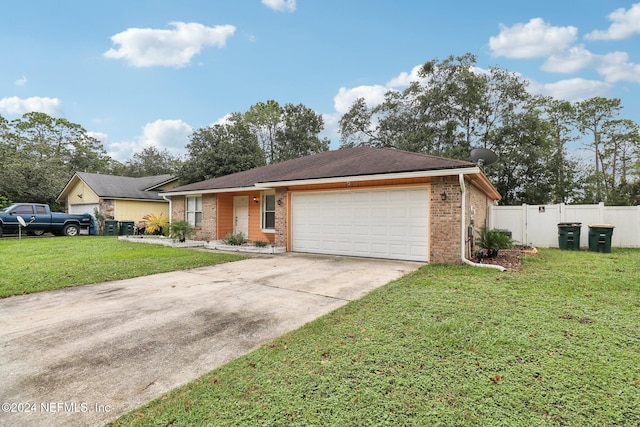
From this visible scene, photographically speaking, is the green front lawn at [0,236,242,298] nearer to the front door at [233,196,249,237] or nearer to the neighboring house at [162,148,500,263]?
the neighboring house at [162,148,500,263]

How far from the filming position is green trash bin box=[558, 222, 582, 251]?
11.3 metres

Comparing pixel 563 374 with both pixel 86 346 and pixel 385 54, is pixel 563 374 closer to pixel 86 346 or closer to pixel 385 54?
pixel 86 346

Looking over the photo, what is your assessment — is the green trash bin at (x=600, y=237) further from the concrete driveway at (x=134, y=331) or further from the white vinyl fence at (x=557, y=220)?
the concrete driveway at (x=134, y=331)

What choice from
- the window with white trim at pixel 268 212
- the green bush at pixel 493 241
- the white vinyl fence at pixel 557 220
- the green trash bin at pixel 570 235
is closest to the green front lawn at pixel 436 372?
the green bush at pixel 493 241

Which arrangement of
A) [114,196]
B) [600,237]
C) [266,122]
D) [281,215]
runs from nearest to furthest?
1. [600,237]
2. [281,215]
3. [114,196]
4. [266,122]

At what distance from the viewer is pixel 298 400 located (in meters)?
2.32

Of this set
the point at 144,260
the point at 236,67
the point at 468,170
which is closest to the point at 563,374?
the point at 468,170

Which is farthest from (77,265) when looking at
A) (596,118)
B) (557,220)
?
(596,118)

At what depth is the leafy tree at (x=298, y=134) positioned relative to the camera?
106 ft

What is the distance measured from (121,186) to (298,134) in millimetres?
17103

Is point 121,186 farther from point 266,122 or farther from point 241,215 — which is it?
point 266,122

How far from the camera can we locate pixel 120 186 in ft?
70.7

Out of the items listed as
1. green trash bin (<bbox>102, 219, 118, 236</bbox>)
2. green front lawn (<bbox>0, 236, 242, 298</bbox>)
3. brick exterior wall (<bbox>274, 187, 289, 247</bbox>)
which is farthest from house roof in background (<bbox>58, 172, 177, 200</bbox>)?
brick exterior wall (<bbox>274, 187, 289, 247</bbox>)

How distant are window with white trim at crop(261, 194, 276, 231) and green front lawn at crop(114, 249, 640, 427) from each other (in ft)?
27.6
